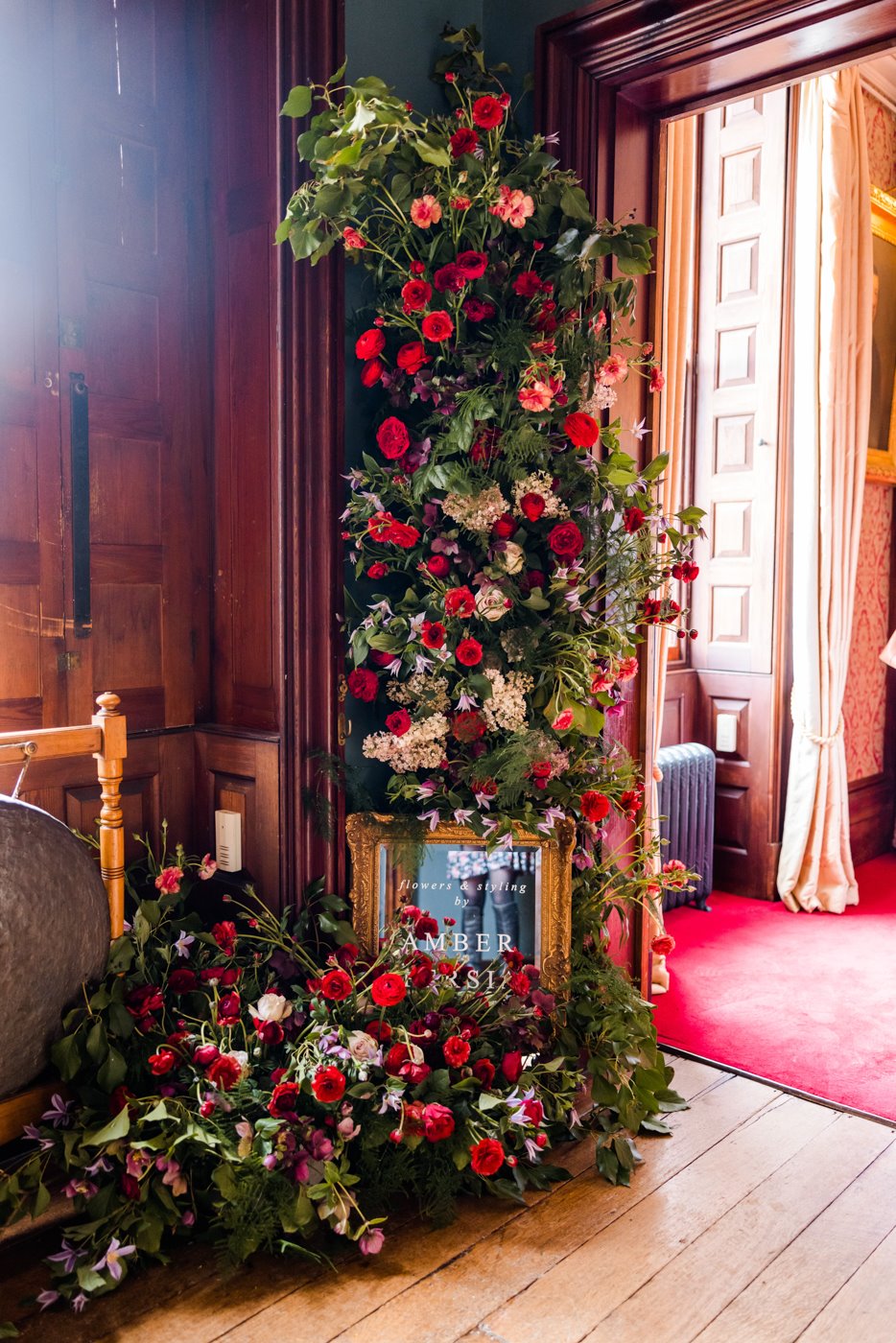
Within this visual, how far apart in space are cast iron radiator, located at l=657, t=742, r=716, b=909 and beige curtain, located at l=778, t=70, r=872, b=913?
327 millimetres

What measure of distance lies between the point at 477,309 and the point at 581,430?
34cm

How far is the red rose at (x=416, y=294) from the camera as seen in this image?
7.19 ft

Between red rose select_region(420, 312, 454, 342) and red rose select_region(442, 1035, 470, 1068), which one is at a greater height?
red rose select_region(420, 312, 454, 342)

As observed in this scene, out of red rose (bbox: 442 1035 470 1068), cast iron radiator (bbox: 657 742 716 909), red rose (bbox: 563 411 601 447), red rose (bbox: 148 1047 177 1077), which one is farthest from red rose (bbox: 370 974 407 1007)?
cast iron radiator (bbox: 657 742 716 909)

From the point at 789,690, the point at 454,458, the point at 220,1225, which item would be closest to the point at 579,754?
the point at 454,458

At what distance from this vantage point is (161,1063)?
6.49ft

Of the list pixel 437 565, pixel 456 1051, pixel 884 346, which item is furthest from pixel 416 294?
pixel 884 346

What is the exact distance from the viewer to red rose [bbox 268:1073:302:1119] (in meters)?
1.94

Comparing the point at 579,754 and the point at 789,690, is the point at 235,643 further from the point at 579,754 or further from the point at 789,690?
the point at 789,690

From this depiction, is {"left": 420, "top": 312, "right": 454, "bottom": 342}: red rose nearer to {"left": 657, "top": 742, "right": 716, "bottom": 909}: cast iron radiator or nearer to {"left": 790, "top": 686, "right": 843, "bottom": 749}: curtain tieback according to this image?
{"left": 657, "top": 742, "right": 716, "bottom": 909}: cast iron radiator

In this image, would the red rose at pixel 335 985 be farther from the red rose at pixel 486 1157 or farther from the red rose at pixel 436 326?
the red rose at pixel 436 326


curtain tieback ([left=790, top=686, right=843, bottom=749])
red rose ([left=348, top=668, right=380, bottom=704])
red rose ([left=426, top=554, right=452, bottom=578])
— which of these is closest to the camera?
red rose ([left=426, top=554, right=452, bottom=578])

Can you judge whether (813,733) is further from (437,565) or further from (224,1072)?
(224,1072)

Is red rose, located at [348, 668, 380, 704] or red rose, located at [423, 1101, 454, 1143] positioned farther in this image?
red rose, located at [348, 668, 380, 704]
